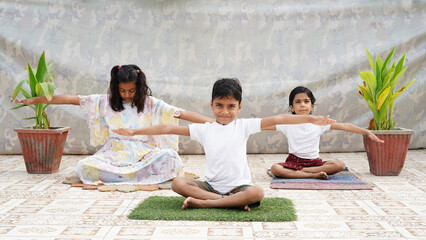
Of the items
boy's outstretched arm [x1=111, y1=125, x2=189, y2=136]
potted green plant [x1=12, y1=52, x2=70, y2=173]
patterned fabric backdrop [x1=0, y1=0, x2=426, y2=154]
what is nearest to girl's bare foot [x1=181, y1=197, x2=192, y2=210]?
boy's outstretched arm [x1=111, y1=125, x2=189, y2=136]

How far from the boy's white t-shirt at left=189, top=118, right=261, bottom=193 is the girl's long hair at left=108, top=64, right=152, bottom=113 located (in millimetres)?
903

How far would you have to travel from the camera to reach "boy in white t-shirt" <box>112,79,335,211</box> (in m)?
2.66

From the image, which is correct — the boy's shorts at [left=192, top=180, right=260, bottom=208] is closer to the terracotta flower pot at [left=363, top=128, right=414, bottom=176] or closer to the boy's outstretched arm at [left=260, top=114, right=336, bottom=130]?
the boy's outstretched arm at [left=260, top=114, right=336, bottom=130]

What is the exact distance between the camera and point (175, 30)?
5.04 m

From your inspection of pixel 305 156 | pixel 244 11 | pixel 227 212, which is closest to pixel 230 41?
pixel 244 11

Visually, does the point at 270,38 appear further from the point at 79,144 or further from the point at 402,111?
the point at 79,144

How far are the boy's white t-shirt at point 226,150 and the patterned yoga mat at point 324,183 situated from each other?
67 centimetres

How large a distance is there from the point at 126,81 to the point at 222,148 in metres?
1.08

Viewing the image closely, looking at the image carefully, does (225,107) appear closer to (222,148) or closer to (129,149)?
(222,148)

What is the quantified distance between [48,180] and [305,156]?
1896 mm

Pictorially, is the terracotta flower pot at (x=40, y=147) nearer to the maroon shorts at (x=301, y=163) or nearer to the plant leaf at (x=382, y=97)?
the maroon shorts at (x=301, y=163)

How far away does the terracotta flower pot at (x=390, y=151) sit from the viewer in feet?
12.4

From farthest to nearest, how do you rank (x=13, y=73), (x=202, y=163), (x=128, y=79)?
(x=13, y=73)
(x=202, y=163)
(x=128, y=79)

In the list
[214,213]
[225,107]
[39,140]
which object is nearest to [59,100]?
[39,140]
